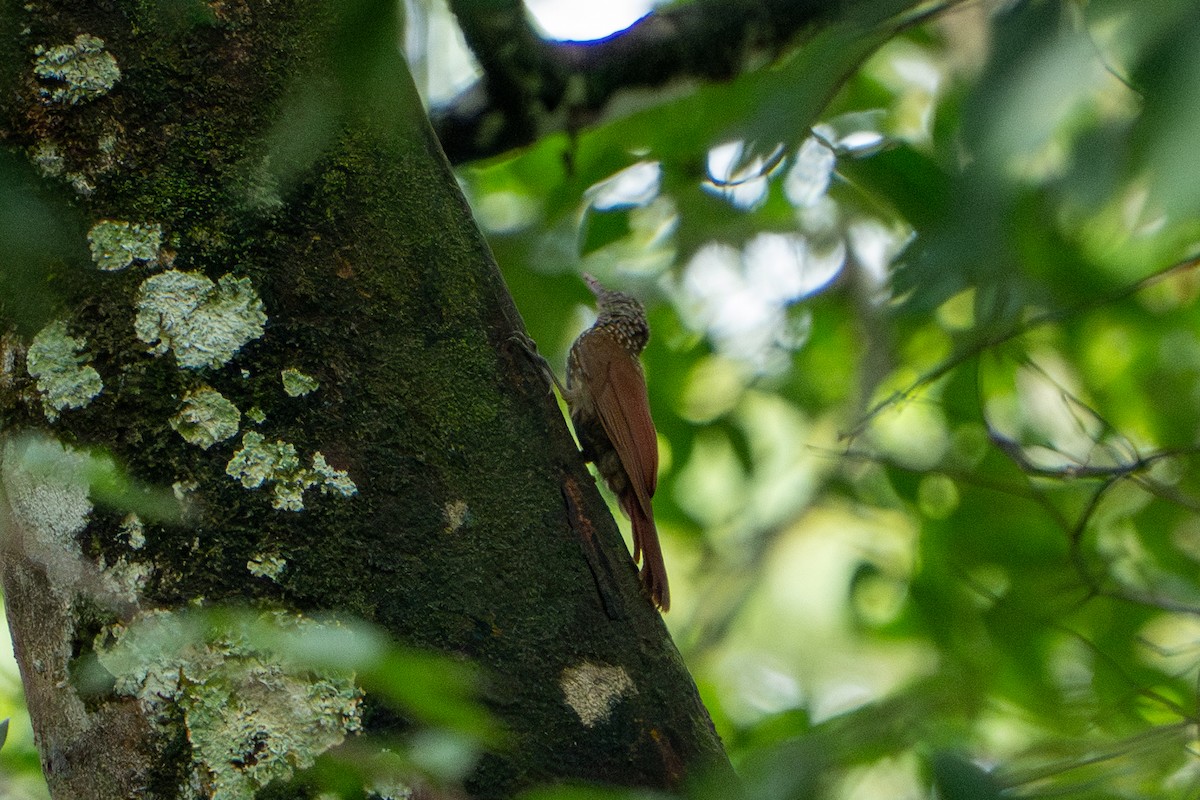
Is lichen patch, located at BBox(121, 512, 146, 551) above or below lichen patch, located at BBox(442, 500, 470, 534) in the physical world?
above

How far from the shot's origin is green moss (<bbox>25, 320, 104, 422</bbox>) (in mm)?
1410

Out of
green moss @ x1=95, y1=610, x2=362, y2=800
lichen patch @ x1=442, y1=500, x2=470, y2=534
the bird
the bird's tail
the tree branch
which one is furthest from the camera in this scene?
the bird

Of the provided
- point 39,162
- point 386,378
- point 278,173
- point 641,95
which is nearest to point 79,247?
point 39,162

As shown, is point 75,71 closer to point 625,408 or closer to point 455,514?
point 455,514

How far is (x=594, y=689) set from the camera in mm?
1424

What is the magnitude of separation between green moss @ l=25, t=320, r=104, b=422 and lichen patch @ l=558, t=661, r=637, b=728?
0.68m

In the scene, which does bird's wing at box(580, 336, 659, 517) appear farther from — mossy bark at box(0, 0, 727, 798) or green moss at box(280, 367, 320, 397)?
green moss at box(280, 367, 320, 397)

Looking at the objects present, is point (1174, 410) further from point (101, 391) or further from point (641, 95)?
point (101, 391)

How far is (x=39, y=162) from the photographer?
145 centimetres

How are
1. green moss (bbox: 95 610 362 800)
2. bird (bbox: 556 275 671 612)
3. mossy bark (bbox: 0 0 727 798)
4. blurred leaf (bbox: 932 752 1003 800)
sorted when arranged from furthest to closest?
bird (bbox: 556 275 671 612) → mossy bark (bbox: 0 0 727 798) → green moss (bbox: 95 610 362 800) → blurred leaf (bbox: 932 752 1003 800)

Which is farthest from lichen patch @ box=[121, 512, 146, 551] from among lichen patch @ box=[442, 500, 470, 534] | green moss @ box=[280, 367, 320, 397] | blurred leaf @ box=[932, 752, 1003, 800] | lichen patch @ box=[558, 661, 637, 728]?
blurred leaf @ box=[932, 752, 1003, 800]

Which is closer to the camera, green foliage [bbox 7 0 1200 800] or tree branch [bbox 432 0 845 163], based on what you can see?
green foliage [bbox 7 0 1200 800]

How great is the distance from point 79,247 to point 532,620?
0.73 meters

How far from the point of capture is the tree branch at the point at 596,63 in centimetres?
243
